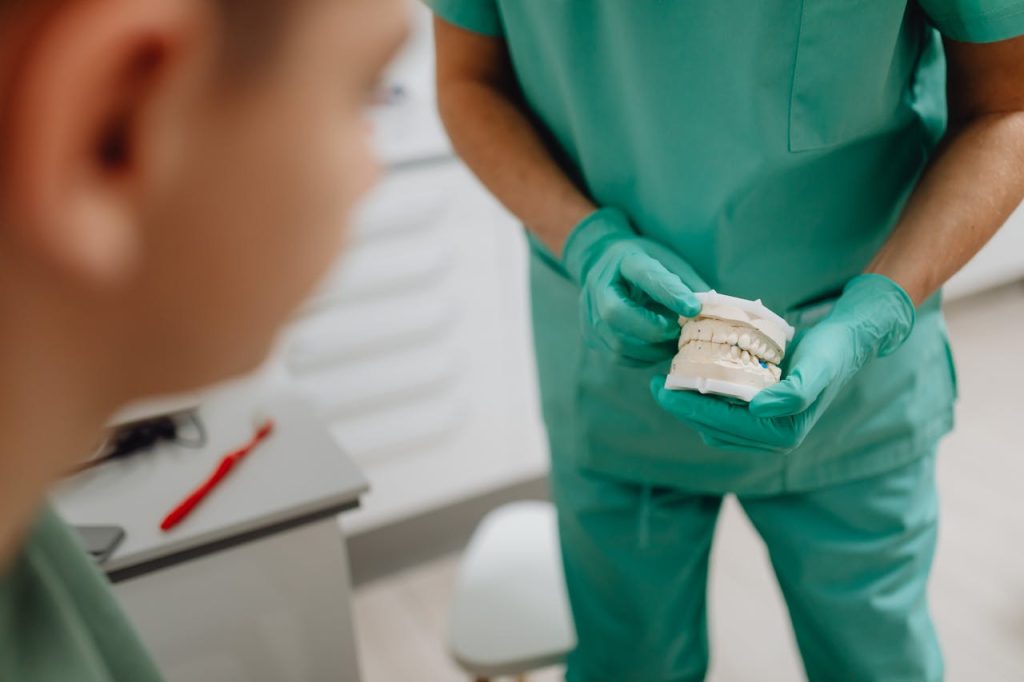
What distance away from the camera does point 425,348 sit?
6.30 feet

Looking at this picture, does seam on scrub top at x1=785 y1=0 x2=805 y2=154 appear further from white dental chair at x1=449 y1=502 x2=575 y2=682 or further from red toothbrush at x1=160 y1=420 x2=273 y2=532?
white dental chair at x1=449 y1=502 x2=575 y2=682

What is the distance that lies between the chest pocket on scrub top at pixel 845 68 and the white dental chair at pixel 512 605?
77cm

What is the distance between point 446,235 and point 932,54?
1029 millimetres

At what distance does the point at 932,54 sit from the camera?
1.01m

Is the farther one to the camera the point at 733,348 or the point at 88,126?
the point at 733,348

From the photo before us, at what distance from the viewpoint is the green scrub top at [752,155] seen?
90cm

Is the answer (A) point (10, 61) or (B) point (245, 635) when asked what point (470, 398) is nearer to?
(B) point (245, 635)

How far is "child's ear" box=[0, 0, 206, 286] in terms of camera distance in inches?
9.3

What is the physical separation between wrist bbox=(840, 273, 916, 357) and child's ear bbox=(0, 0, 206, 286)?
2.47 ft

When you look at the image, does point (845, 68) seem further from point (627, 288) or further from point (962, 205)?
point (627, 288)

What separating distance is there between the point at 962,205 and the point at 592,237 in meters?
0.35

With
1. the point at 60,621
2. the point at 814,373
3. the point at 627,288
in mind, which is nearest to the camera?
the point at 60,621

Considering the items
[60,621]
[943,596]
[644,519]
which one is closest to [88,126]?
[60,621]

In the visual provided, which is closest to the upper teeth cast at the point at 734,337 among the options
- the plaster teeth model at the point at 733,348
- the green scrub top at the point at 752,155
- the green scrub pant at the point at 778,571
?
the plaster teeth model at the point at 733,348
